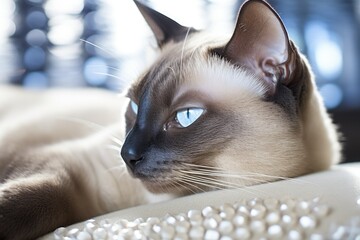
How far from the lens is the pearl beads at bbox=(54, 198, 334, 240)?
87cm

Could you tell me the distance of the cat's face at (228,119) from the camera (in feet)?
3.59

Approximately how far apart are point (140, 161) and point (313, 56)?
1.58m

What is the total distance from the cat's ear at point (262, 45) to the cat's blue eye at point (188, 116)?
0.48 feet

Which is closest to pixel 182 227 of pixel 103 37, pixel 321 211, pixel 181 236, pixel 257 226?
pixel 181 236

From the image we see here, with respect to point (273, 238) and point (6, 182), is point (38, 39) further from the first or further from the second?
point (273, 238)

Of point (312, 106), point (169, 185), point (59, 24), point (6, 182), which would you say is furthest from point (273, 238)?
point (59, 24)

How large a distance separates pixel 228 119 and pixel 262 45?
0.56ft

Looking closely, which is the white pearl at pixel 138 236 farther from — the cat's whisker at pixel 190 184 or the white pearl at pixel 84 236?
the cat's whisker at pixel 190 184

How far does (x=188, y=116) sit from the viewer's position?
3.67ft

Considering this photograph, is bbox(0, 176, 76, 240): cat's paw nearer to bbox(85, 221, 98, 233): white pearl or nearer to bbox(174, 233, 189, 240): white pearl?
bbox(85, 221, 98, 233): white pearl

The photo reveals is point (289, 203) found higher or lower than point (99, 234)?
higher

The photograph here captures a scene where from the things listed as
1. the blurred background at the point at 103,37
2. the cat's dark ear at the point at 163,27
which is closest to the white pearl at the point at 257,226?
the cat's dark ear at the point at 163,27

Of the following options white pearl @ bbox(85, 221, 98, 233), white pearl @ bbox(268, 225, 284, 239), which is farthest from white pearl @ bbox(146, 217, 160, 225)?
white pearl @ bbox(268, 225, 284, 239)

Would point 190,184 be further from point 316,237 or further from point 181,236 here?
point 316,237
